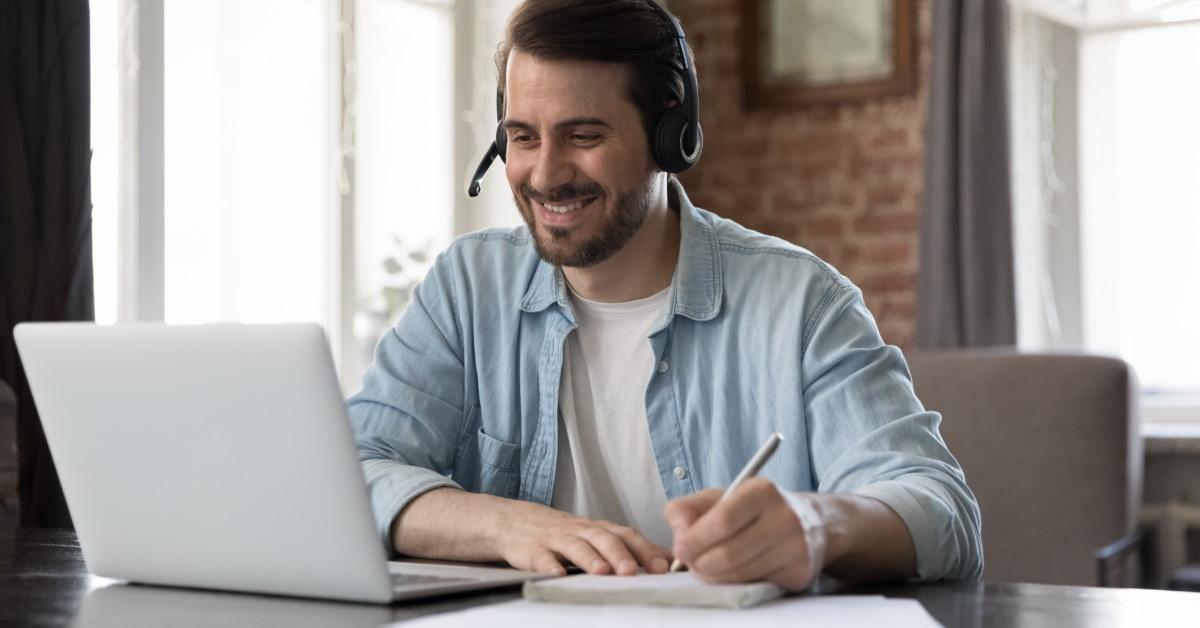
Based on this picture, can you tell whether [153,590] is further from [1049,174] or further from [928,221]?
[1049,174]

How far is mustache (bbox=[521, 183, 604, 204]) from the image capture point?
1.68 metres

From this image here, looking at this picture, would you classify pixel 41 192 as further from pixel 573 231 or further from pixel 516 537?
pixel 516 537

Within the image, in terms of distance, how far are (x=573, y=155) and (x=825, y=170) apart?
2.67 m

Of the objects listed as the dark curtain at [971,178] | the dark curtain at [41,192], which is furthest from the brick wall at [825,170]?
the dark curtain at [41,192]

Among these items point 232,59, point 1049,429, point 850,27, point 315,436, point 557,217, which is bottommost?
point 1049,429

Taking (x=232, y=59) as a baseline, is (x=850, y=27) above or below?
above

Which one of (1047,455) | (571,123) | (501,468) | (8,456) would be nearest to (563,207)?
(571,123)

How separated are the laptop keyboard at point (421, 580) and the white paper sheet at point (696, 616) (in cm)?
10

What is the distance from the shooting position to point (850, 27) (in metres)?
4.13

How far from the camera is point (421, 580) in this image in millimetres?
1202

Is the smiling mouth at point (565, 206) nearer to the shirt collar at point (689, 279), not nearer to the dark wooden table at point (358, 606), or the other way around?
the shirt collar at point (689, 279)

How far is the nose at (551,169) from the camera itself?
1.66 meters

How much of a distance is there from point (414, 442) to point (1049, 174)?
2852 mm

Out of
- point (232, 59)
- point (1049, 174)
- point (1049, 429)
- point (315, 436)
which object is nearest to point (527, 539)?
point (315, 436)
